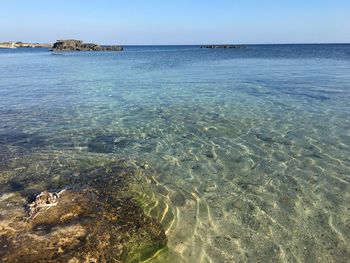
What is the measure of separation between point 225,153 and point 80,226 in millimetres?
5293

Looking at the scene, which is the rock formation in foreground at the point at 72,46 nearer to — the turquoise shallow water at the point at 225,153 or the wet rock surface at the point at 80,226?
the turquoise shallow water at the point at 225,153

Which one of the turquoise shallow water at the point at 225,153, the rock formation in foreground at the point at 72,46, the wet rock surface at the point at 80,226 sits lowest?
the rock formation in foreground at the point at 72,46

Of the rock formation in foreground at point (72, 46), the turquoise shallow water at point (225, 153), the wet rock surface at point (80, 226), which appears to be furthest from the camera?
the rock formation in foreground at point (72, 46)

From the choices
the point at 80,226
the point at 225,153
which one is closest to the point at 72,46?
the point at 225,153

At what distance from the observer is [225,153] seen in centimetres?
1011

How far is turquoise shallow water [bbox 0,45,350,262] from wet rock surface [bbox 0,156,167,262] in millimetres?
473

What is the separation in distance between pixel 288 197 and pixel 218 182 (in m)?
1.67

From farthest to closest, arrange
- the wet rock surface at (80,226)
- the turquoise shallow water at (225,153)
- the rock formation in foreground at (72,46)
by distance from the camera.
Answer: the rock formation in foreground at (72,46) < the turquoise shallow water at (225,153) < the wet rock surface at (80,226)

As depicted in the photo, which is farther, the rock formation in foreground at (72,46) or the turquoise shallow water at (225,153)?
the rock formation in foreground at (72,46)

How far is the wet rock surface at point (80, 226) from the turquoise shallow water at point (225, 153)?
18.6 inches

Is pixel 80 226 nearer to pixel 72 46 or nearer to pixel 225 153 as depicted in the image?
pixel 225 153

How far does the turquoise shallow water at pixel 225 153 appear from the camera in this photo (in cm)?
609

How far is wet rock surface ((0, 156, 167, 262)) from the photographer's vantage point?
5.37 meters

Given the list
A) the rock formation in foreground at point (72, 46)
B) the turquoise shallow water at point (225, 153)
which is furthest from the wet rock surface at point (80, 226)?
the rock formation in foreground at point (72, 46)
